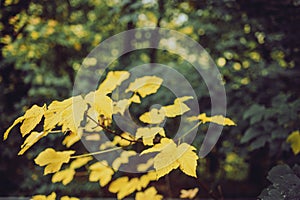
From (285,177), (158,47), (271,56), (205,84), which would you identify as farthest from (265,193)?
(158,47)

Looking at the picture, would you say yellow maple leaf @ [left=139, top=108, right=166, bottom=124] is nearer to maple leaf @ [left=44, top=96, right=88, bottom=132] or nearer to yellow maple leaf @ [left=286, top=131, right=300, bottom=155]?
maple leaf @ [left=44, top=96, right=88, bottom=132]

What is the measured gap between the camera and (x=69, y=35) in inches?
96.9

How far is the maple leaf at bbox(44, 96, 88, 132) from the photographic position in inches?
30.0

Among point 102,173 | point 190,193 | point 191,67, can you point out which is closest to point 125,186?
point 102,173

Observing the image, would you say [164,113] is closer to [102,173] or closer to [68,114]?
[68,114]

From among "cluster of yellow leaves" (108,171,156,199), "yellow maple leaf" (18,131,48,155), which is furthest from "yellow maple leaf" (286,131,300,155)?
"yellow maple leaf" (18,131,48,155)

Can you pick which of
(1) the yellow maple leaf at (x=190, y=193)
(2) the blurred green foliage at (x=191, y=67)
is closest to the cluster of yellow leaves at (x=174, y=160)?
(1) the yellow maple leaf at (x=190, y=193)

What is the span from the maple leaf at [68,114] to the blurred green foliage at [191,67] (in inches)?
31.8

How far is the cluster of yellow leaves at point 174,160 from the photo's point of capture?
30.6 inches

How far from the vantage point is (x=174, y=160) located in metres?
0.80

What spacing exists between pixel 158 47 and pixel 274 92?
40.5 inches

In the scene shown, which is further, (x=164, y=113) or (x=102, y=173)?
(x=102, y=173)

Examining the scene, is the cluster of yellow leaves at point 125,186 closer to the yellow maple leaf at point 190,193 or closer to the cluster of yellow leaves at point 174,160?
the yellow maple leaf at point 190,193

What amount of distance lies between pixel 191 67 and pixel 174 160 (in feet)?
5.23
